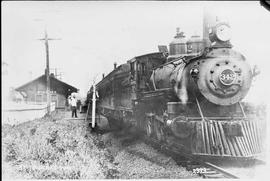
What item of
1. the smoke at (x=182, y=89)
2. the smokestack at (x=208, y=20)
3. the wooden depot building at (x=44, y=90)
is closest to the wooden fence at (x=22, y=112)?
the wooden depot building at (x=44, y=90)

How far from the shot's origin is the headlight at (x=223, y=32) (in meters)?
3.64

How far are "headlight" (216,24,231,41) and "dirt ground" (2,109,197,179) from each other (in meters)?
1.37

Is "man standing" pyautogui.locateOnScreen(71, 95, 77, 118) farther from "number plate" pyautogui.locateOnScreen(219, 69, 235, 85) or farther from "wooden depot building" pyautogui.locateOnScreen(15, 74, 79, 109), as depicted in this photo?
"number plate" pyautogui.locateOnScreen(219, 69, 235, 85)

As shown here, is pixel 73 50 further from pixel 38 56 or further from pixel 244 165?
pixel 244 165

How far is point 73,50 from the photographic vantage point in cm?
387

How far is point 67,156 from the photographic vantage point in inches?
146

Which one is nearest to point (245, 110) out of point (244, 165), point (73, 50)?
point (244, 165)

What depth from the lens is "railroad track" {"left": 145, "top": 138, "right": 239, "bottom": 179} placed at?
11.3ft

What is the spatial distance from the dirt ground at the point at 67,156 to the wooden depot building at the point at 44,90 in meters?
0.17

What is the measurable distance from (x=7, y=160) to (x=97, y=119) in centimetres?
108

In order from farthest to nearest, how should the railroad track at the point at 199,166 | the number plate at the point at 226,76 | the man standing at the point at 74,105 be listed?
the man standing at the point at 74,105, the number plate at the point at 226,76, the railroad track at the point at 199,166

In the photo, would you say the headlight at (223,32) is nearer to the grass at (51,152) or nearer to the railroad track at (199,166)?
the railroad track at (199,166)

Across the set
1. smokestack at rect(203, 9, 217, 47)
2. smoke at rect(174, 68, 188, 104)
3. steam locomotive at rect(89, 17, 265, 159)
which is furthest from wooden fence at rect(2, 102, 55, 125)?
smokestack at rect(203, 9, 217, 47)

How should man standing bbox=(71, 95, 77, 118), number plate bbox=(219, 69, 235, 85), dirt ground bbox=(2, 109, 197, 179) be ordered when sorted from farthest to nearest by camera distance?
man standing bbox=(71, 95, 77, 118), number plate bbox=(219, 69, 235, 85), dirt ground bbox=(2, 109, 197, 179)
